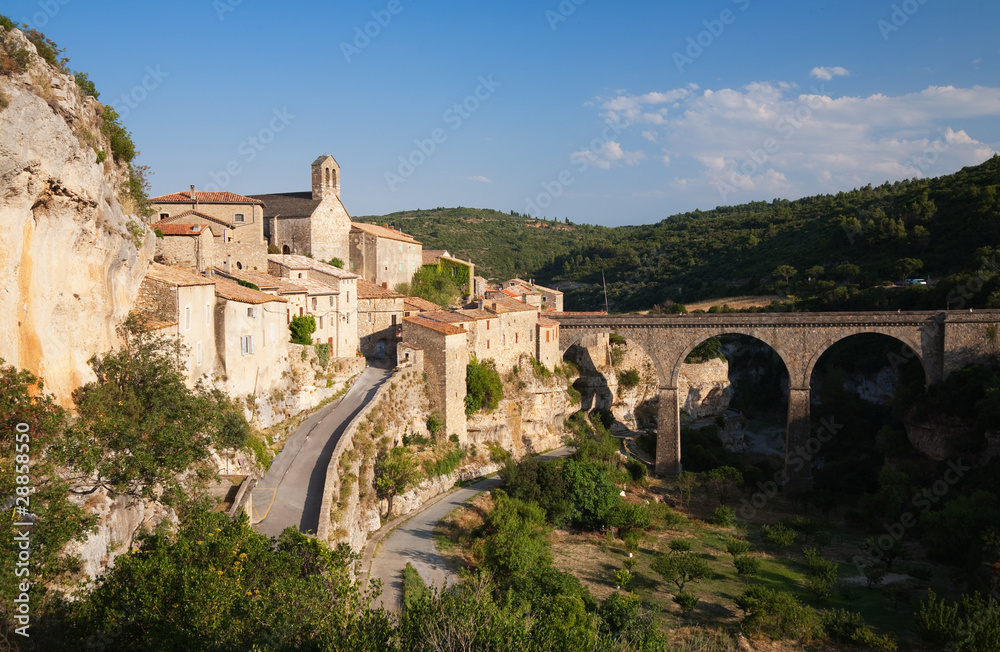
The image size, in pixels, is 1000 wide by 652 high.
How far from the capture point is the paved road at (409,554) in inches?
820

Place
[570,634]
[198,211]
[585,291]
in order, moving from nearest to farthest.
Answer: [570,634] → [198,211] → [585,291]

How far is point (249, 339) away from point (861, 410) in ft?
130

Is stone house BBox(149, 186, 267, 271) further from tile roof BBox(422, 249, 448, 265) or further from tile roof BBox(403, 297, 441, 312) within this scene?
tile roof BBox(422, 249, 448, 265)

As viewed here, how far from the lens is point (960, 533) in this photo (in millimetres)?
27078

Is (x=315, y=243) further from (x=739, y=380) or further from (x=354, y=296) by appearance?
(x=739, y=380)

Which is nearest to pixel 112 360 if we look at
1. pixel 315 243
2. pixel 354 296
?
pixel 354 296

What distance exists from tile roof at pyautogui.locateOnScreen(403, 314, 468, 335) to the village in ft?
0.27

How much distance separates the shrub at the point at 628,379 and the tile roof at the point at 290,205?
23.0m

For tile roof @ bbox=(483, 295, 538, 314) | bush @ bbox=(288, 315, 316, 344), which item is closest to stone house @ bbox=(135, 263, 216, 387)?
bush @ bbox=(288, 315, 316, 344)

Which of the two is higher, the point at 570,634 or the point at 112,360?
the point at 112,360

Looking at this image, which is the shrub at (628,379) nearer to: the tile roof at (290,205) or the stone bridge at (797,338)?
the stone bridge at (797,338)

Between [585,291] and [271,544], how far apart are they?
226 ft

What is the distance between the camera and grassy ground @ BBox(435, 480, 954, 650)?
23.6 metres

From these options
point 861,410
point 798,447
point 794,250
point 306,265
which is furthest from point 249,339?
point 794,250
